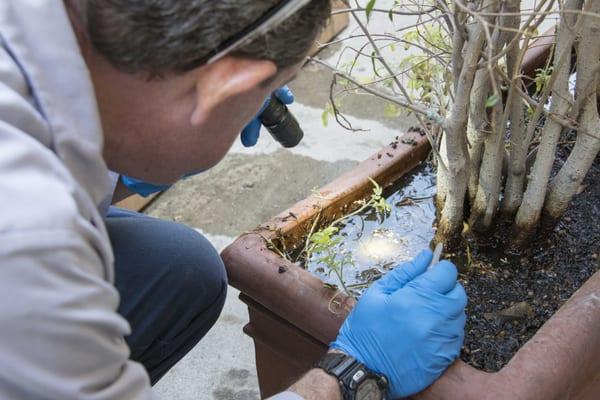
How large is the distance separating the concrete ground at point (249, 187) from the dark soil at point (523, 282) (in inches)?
28.1

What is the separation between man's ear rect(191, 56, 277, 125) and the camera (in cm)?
72

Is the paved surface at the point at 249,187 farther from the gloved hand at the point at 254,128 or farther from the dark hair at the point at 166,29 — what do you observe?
the dark hair at the point at 166,29

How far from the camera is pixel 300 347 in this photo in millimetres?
1217

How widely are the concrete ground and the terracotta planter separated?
0.43m

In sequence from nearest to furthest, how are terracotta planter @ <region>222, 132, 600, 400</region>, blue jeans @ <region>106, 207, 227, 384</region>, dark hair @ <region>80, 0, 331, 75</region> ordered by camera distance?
dark hair @ <region>80, 0, 331, 75</region> < terracotta planter @ <region>222, 132, 600, 400</region> < blue jeans @ <region>106, 207, 227, 384</region>

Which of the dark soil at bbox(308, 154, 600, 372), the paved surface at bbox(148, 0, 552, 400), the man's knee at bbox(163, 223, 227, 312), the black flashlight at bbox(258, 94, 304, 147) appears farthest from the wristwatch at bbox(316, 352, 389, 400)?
the paved surface at bbox(148, 0, 552, 400)

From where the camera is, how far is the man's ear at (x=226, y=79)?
2.36ft

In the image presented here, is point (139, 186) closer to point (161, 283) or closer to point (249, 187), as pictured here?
point (161, 283)

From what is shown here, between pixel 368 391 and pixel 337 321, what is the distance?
124 mm

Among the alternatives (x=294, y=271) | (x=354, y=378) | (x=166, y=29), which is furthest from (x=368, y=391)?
(x=166, y=29)

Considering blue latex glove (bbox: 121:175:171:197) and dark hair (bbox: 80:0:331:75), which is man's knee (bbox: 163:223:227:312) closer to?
blue latex glove (bbox: 121:175:171:197)

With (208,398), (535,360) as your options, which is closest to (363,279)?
(535,360)

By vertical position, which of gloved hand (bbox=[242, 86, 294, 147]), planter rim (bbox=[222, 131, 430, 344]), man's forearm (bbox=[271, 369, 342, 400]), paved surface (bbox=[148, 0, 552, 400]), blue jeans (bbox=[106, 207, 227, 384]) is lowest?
paved surface (bbox=[148, 0, 552, 400])

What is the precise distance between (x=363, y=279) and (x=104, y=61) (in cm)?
75
